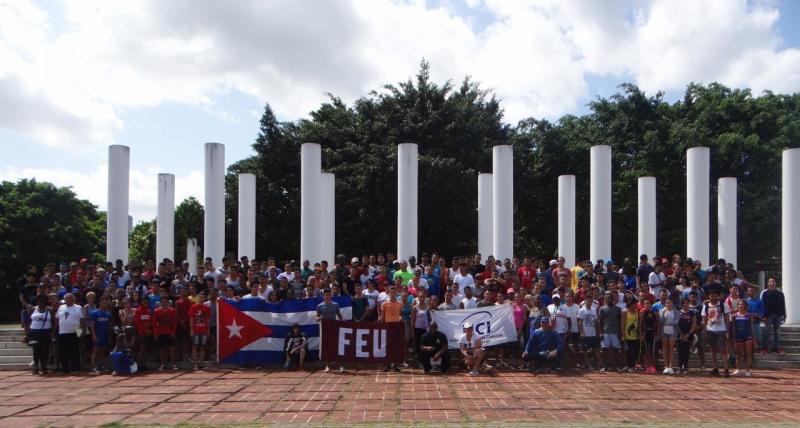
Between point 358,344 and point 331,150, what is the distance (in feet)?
62.7

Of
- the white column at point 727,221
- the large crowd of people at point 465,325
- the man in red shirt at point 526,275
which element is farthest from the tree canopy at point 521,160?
the large crowd of people at point 465,325

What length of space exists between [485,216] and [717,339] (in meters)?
12.0

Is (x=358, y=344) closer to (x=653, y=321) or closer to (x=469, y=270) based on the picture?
(x=469, y=270)

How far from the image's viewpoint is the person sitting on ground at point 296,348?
1406cm

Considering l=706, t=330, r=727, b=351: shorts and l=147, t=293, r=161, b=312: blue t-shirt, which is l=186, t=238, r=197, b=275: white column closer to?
l=147, t=293, r=161, b=312: blue t-shirt

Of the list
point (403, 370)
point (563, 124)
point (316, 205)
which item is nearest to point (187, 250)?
point (316, 205)

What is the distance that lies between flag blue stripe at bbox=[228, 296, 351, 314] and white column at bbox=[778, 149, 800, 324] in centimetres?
1147

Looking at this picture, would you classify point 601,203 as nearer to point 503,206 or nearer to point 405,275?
point 503,206

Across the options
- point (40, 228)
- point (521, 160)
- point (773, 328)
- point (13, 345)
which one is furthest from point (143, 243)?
point (773, 328)

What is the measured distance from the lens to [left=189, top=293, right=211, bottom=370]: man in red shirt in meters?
14.1

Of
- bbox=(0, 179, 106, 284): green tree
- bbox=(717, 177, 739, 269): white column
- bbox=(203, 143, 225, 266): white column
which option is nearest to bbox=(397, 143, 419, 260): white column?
bbox=(203, 143, 225, 266): white column

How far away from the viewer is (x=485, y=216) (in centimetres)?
2508

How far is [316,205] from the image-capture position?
2269 centimetres

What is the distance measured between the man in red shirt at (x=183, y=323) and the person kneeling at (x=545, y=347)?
6770 millimetres
